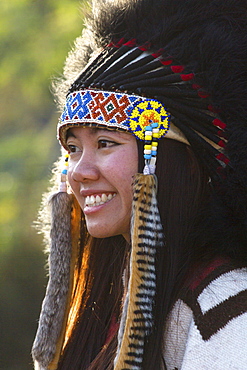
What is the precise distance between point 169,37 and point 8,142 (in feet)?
14.5

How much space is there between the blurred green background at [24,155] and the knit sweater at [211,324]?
13.7 feet

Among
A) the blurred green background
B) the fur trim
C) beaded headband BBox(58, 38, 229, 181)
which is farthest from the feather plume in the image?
the blurred green background

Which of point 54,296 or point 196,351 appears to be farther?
point 54,296

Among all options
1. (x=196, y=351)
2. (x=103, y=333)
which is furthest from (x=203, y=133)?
(x=103, y=333)

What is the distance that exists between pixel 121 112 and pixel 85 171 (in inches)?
10.7

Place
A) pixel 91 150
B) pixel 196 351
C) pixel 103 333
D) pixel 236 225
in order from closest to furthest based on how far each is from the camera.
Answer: pixel 196 351, pixel 236 225, pixel 91 150, pixel 103 333

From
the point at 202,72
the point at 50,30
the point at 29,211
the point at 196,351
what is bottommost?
the point at 196,351

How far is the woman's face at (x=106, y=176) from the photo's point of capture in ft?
6.82

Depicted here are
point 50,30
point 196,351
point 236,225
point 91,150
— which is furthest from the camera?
point 50,30

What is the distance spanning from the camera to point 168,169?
80.6 inches

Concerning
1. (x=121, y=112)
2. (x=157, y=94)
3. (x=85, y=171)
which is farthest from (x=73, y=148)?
(x=157, y=94)

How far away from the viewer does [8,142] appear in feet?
20.4

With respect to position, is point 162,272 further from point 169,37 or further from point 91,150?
point 169,37

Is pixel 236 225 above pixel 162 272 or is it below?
above
